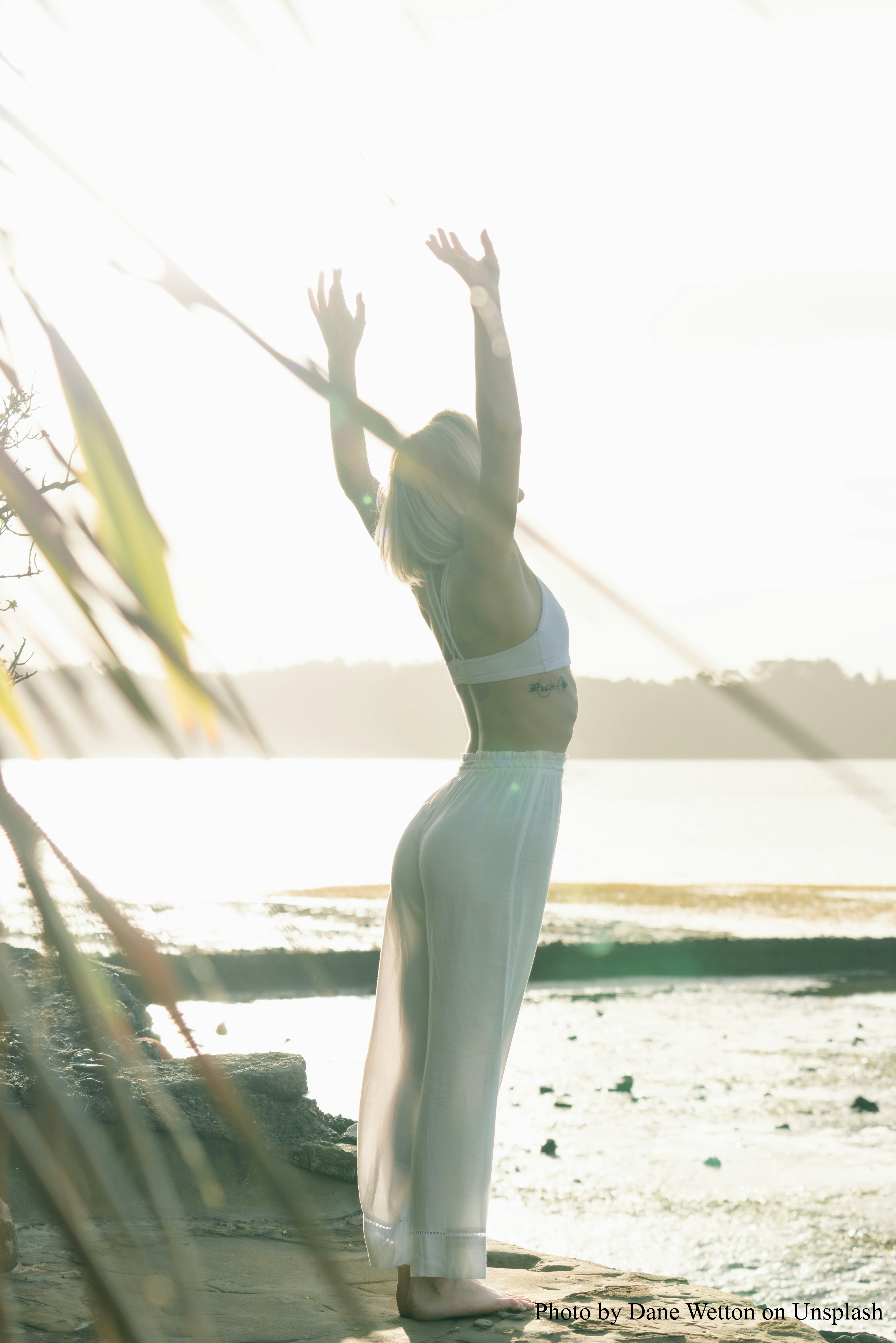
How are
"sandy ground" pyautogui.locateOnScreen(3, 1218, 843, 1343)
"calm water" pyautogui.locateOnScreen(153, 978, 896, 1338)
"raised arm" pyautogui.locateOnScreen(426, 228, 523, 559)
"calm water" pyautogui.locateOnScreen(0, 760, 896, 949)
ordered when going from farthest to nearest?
"calm water" pyautogui.locateOnScreen(153, 978, 896, 1338), "sandy ground" pyautogui.locateOnScreen(3, 1218, 843, 1343), "raised arm" pyautogui.locateOnScreen(426, 228, 523, 559), "calm water" pyautogui.locateOnScreen(0, 760, 896, 949)

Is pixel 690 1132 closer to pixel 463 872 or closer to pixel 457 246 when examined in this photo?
pixel 463 872

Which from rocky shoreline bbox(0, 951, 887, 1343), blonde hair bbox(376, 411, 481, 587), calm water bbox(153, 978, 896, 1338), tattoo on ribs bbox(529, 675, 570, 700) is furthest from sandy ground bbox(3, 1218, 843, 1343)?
blonde hair bbox(376, 411, 481, 587)

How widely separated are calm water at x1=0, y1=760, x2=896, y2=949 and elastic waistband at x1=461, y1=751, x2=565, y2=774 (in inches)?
25.1

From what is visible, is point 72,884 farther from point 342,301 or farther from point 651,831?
point 651,831

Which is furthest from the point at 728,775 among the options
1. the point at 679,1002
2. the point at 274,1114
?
the point at 274,1114

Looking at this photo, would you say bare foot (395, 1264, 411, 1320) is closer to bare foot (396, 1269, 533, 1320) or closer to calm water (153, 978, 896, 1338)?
bare foot (396, 1269, 533, 1320)

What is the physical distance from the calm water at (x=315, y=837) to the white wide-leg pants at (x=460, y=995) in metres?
0.46

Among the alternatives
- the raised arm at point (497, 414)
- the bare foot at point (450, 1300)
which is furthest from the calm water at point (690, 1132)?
the raised arm at point (497, 414)

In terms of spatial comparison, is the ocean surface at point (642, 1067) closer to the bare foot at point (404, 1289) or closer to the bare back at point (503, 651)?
the bare back at point (503, 651)

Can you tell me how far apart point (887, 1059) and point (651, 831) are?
4768 centimetres

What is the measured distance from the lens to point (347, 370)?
2586 mm

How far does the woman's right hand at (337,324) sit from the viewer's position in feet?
8.40

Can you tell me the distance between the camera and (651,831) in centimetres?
5534

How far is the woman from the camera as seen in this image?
2543 mm
